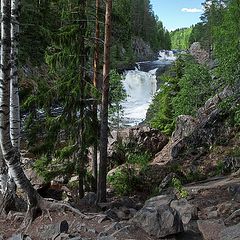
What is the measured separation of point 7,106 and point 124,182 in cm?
789

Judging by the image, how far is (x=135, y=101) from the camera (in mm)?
44500

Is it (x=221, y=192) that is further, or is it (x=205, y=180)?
(x=205, y=180)

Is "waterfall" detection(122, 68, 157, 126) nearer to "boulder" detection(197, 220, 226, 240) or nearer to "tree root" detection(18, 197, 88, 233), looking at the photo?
"tree root" detection(18, 197, 88, 233)

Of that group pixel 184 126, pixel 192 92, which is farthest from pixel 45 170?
pixel 192 92

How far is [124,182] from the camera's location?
46.9ft

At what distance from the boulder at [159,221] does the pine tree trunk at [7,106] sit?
2.23 metres

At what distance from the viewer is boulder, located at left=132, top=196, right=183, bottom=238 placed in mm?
6438

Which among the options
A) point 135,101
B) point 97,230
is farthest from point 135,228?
point 135,101

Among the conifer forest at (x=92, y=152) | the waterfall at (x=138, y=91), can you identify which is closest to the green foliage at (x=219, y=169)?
the conifer forest at (x=92, y=152)

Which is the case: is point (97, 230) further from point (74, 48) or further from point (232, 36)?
point (232, 36)

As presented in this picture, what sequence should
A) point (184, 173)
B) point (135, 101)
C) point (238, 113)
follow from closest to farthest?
1. point (238, 113)
2. point (184, 173)
3. point (135, 101)

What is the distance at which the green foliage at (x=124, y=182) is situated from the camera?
46.4ft

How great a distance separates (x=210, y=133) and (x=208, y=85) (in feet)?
36.2

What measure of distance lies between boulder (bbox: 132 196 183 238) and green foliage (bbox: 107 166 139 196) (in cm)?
728
